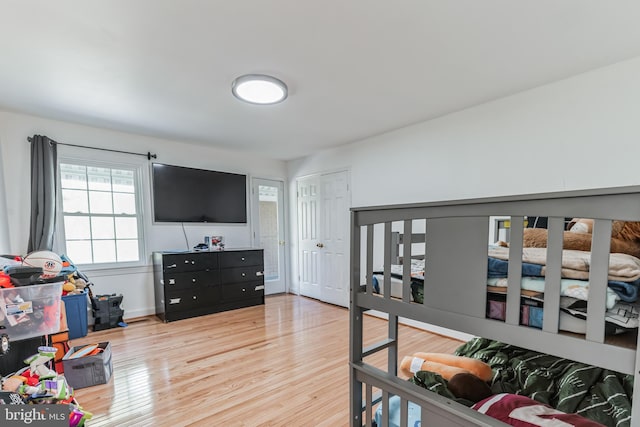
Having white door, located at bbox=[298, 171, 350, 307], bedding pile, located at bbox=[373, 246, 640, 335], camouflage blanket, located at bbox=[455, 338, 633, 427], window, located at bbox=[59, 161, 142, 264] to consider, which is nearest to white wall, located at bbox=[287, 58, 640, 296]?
white door, located at bbox=[298, 171, 350, 307]

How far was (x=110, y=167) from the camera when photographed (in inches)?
138

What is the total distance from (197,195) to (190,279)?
1205 mm

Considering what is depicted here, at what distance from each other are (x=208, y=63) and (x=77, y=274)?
2.76 meters

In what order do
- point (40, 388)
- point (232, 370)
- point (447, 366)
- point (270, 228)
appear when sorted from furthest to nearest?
point (270, 228)
point (232, 370)
point (40, 388)
point (447, 366)

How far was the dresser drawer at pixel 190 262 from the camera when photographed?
136 inches

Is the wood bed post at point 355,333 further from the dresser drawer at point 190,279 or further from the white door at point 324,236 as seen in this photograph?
the dresser drawer at point 190,279

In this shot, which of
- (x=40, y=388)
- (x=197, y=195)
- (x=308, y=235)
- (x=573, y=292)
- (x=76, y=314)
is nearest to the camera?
(x=573, y=292)

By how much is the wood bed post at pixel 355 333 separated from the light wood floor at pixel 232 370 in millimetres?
564

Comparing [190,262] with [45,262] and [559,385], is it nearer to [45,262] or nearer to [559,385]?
[45,262]

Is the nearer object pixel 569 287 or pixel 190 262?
pixel 569 287

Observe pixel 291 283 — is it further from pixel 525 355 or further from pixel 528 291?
pixel 528 291

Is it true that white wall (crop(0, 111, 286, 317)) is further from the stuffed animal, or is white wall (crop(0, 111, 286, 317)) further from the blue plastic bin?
the stuffed animal

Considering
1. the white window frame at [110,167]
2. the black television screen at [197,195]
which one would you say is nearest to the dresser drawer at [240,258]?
the black television screen at [197,195]

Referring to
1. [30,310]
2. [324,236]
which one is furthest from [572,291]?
[324,236]
